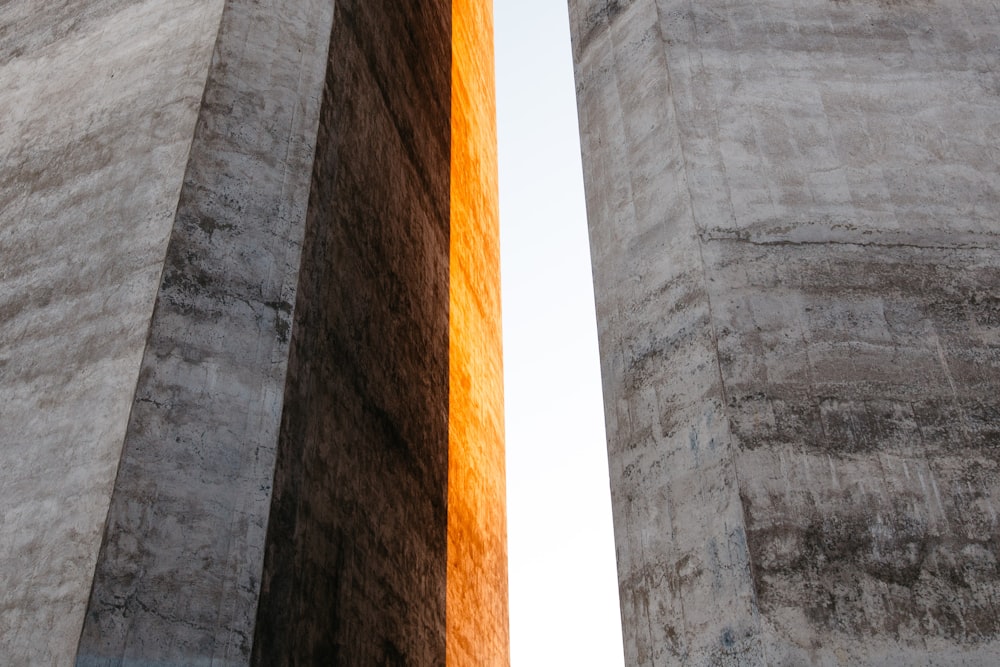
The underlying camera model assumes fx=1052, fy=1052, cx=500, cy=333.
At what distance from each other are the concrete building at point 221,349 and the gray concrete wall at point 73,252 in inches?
0.5

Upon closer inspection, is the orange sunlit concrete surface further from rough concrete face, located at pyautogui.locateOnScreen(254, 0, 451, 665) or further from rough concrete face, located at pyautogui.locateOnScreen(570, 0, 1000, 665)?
rough concrete face, located at pyautogui.locateOnScreen(570, 0, 1000, 665)

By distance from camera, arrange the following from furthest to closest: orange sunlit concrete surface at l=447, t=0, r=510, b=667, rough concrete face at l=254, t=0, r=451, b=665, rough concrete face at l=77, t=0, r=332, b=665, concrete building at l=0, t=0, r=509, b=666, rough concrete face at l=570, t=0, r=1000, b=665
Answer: orange sunlit concrete surface at l=447, t=0, r=510, b=667, rough concrete face at l=254, t=0, r=451, b=665, concrete building at l=0, t=0, r=509, b=666, rough concrete face at l=77, t=0, r=332, b=665, rough concrete face at l=570, t=0, r=1000, b=665

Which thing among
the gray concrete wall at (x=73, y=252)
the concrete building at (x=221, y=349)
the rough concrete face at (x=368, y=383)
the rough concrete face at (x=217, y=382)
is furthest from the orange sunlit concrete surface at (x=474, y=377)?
the gray concrete wall at (x=73, y=252)

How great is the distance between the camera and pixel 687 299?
4.69m

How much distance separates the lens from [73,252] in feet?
17.7

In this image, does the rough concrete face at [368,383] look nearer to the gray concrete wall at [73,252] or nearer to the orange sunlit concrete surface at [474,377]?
the orange sunlit concrete surface at [474,377]

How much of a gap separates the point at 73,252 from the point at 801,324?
142 inches

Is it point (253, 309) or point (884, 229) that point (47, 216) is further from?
point (884, 229)

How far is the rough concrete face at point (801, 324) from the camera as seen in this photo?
Result: 156 inches

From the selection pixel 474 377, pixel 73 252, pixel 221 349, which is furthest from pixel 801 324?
pixel 474 377

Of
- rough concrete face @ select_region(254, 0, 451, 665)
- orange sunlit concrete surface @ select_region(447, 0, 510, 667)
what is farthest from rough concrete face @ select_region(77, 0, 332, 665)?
orange sunlit concrete surface @ select_region(447, 0, 510, 667)

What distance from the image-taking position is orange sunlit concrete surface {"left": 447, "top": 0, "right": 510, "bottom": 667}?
305 inches

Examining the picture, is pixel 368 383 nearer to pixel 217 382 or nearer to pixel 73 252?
pixel 217 382

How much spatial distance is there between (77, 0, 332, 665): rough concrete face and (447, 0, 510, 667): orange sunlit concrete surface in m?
2.87
